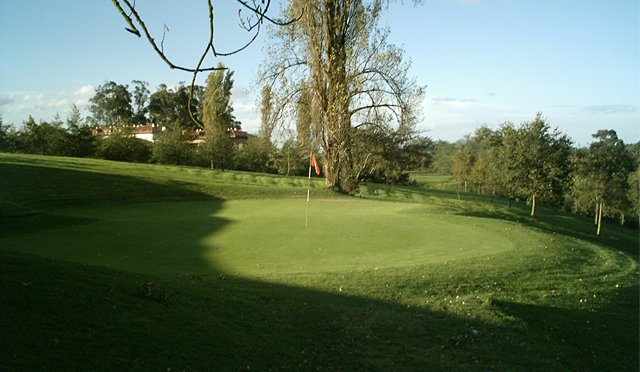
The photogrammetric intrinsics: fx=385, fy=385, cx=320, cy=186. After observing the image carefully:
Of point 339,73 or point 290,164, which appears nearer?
point 339,73

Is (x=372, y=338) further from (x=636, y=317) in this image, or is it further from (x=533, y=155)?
(x=533, y=155)

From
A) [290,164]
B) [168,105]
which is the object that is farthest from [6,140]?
[168,105]

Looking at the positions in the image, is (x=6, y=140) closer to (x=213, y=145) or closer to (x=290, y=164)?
(x=213, y=145)

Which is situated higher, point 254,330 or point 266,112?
point 266,112

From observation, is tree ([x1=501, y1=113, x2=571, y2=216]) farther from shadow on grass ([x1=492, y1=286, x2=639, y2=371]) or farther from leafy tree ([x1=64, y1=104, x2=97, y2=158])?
leafy tree ([x1=64, y1=104, x2=97, y2=158])

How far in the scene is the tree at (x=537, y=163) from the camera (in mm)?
26219

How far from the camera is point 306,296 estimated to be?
5.51 meters

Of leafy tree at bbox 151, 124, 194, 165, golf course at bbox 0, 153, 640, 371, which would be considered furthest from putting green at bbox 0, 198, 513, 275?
leafy tree at bbox 151, 124, 194, 165

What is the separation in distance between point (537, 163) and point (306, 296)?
26002 mm

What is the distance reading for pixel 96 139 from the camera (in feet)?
122

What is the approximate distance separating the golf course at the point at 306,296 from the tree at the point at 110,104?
220ft

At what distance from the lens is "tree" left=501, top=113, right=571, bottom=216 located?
26219 mm

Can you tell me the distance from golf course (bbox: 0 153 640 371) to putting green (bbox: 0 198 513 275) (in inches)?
2.3

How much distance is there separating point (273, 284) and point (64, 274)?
2824 mm
